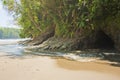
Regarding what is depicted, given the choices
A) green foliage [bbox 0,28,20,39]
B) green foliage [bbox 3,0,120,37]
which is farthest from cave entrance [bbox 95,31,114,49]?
green foliage [bbox 0,28,20,39]

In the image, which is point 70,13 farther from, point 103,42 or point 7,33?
point 7,33

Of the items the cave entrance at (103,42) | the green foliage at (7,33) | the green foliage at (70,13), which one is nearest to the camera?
the green foliage at (70,13)

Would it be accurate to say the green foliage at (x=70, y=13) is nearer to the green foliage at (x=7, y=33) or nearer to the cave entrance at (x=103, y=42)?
the cave entrance at (x=103, y=42)

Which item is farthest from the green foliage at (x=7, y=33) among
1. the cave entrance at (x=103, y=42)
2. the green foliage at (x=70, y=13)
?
the cave entrance at (x=103, y=42)

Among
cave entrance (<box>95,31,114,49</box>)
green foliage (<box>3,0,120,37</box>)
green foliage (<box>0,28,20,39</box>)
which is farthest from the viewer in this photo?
green foliage (<box>0,28,20,39</box>)

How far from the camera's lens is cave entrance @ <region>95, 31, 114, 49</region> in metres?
21.0

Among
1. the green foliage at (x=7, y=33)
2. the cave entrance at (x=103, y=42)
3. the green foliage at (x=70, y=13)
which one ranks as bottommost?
the green foliage at (x=7, y=33)

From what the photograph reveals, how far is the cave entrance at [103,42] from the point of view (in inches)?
827

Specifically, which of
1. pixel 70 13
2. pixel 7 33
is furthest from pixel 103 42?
pixel 7 33

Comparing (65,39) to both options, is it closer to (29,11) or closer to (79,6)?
(79,6)

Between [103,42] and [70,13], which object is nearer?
[103,42]

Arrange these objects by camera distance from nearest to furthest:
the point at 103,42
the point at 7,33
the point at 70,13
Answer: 1. the point at 103,42
2. the point at 70,13
3. the point at 7,33

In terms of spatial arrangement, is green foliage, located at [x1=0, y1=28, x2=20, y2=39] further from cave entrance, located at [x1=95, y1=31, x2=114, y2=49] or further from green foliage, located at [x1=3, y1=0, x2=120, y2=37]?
cave entrance, located at [x1=95, y1=31, x2=114, y2=49]

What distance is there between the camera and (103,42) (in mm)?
21812
